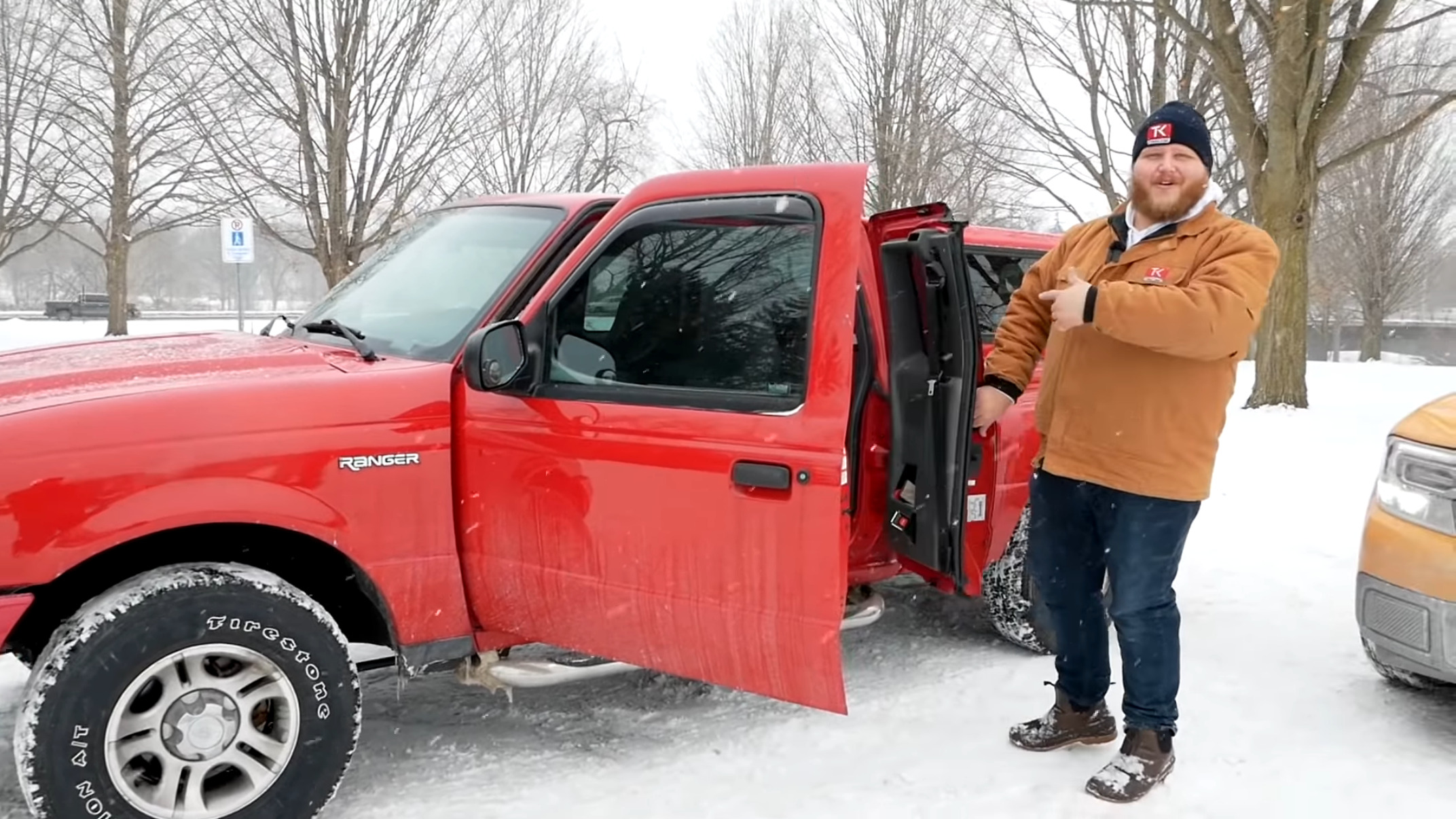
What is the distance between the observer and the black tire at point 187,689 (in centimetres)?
246

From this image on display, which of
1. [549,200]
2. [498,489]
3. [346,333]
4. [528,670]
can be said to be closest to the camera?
[498,489]

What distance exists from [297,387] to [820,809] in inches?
75.0

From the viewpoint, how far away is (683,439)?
108 inches

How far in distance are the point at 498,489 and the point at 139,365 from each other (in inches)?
44.4

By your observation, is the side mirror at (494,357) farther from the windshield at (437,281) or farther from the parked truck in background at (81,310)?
the parked truck in background at (81,310)

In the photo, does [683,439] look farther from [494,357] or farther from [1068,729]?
[1068,729]

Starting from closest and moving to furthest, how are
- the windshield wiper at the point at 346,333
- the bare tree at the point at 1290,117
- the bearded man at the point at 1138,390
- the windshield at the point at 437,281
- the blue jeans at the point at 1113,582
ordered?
the bearded man at the point at 1138,390, the blue jeans at the point at 1113,582, the windshield wiper at the point at 346,333, the windshield at the point at 437,281, the bare tree at the point at 1290,117

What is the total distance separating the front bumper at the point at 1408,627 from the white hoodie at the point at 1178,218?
54.7 inches

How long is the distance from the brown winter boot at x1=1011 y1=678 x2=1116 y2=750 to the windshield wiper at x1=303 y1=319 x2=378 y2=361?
2433 mm

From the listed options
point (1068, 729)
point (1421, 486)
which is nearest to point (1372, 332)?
point (1421, 486)

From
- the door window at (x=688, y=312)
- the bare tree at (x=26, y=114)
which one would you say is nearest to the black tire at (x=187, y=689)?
the door window at (x=688, y=312)

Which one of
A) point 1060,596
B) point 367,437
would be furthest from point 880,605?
point 367,437

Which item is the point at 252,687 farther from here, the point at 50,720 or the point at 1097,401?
the point at 1097,401

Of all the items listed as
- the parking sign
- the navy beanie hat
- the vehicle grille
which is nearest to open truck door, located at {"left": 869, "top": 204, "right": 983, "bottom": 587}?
the navy beanie hat
